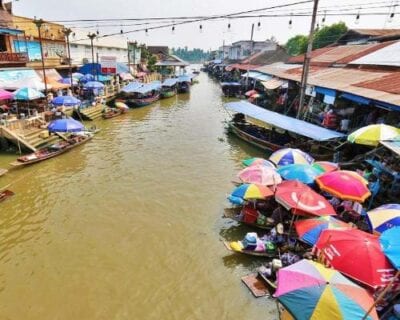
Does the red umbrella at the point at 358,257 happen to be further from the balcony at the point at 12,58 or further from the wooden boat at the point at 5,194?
the balcony at the point at 12,58

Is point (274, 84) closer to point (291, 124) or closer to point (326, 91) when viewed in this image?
point (326, 91)

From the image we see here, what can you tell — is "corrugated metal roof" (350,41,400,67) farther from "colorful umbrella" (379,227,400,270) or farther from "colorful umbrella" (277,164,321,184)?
"colorful umbrella" (379,227,400,270)

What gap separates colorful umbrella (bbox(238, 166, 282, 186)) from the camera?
36.0 feet

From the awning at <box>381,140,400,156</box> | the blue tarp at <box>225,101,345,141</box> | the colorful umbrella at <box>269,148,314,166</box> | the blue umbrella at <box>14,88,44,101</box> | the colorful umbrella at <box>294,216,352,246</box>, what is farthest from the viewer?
the blue umbrella at <box>14,88,44,101</box>

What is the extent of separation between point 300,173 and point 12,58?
25038 mm

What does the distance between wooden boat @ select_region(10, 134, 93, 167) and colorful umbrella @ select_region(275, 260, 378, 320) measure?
596 inches

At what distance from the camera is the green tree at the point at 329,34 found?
181 feet

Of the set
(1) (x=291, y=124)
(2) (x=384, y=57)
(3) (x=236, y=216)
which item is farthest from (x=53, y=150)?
(2) (x=384, y=57)

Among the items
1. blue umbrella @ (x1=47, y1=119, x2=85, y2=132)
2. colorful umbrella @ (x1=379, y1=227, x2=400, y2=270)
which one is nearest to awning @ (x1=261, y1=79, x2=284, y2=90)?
blue umbrella @ (x1=47, y1=119, x2=85, y2=132)

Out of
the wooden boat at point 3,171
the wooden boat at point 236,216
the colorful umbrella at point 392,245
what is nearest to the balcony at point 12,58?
the wooden boat at point 3,171

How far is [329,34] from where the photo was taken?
56.7 m

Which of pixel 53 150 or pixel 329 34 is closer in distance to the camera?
pixel 53 150

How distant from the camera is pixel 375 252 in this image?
260 inches

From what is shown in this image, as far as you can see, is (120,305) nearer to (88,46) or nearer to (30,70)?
(30,70)
